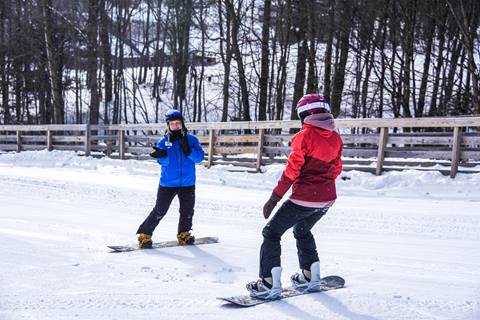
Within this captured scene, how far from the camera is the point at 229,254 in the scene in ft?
19.4

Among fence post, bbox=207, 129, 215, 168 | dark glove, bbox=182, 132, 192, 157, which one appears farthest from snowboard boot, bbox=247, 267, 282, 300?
fence post, bbox=207, 129, 215, 168

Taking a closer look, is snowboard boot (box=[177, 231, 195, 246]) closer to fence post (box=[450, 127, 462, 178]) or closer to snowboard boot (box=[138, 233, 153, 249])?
snowboard boot (box=[138, 233, 153, 249])

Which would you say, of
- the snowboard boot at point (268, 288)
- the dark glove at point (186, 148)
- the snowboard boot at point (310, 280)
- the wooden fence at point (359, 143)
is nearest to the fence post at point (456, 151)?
the wooden fence at point (359, 143)

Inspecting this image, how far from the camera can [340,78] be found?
76.8ft

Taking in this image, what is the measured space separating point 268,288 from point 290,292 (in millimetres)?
231

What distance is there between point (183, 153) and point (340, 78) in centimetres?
1822

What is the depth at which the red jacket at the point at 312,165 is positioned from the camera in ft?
12.9

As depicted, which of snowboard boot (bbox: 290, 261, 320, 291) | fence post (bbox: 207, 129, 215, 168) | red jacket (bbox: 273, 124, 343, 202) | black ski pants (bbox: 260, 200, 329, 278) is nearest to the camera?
red jacket (bbox: 273, 124, 343, 202)

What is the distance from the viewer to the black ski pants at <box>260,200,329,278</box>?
4094mm

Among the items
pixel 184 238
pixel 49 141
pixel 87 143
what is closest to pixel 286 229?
pixel 184 238

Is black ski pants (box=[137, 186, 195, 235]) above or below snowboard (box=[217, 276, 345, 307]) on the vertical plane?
above

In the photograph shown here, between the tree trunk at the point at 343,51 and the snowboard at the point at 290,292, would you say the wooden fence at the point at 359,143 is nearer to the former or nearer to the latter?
the snowboard at the point at 290,292

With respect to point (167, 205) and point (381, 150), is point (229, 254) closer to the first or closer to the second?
point (167, 205)

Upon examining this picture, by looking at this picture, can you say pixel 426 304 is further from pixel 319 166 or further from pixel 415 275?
pixel 319 166
